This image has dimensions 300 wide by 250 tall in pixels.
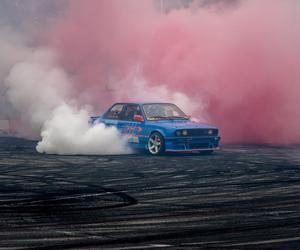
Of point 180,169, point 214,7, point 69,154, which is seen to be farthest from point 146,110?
point 214,7

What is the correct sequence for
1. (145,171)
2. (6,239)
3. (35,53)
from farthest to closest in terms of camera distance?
1. (35,53)
2. (145,171)
3. (6,239)

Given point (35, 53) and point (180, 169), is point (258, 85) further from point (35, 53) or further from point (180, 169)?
point (180, 169)

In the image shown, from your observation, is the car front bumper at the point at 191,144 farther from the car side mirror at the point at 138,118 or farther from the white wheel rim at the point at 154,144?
the car side mirror at the point at 138,118

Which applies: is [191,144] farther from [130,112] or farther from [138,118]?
[130,112]

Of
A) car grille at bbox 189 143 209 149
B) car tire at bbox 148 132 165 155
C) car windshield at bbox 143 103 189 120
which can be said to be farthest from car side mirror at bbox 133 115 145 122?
car grille at bbox 189 143 209 149

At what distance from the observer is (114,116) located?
1844 centimetres

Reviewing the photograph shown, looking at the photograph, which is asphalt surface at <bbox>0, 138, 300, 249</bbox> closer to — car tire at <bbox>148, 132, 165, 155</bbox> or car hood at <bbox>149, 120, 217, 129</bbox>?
car tire at <bbox>148, 132, 165, 155</bbox>

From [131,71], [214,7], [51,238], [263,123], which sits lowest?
[51,238]

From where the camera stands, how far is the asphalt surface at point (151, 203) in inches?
284

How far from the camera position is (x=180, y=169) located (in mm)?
13609

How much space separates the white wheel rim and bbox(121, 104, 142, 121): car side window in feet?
3.32

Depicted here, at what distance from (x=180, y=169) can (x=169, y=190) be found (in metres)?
2.88

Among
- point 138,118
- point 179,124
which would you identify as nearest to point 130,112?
point 138,118

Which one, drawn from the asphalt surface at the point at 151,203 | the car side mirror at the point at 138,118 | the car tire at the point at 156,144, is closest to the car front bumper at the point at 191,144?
the car tire at the point at 156,144
